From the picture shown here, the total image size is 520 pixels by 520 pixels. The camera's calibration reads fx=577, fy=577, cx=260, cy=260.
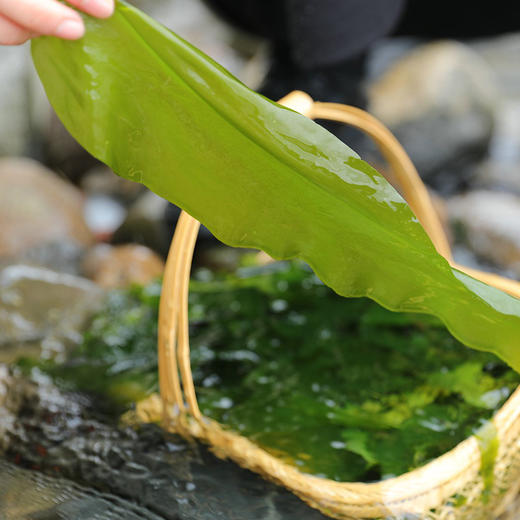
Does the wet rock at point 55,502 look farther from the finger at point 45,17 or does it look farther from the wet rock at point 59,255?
the wet rock at point 59,255

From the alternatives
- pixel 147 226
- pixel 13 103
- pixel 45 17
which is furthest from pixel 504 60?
pixel 45 17

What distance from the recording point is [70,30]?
514 mm

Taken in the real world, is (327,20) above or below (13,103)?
above

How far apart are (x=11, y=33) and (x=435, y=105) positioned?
2383 millimetres

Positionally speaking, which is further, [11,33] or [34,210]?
[34,210]

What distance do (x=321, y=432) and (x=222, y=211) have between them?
427 millimetres

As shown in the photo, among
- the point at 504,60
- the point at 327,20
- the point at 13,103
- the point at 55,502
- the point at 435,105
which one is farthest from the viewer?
the point at 504,60

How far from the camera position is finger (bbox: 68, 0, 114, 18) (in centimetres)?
51

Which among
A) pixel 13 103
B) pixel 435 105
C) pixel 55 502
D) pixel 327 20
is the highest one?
pixel 327 20

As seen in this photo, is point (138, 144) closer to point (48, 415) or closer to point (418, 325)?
point (48, 415)

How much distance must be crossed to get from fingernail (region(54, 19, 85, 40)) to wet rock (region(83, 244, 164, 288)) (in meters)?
1.42

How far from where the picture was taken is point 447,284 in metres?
0.52

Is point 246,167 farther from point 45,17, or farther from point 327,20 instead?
point 327,20

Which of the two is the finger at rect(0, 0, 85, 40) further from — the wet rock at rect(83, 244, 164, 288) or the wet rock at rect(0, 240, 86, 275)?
the wet rock at rect(0, 240, 86, 275)
